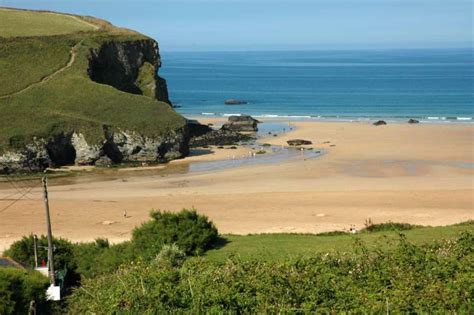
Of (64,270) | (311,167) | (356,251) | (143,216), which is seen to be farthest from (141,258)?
(311,167)

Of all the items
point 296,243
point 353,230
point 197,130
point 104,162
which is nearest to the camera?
point 296,243

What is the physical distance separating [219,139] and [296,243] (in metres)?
45.0

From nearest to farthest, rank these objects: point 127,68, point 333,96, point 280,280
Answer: point 280,280 < point 127,68 < point 333,96

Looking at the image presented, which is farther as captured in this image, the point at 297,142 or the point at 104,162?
the point at 297,142

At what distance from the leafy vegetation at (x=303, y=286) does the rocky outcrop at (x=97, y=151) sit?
3587cm

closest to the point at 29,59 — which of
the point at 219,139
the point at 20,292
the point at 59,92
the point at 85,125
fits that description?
the point at 59,92

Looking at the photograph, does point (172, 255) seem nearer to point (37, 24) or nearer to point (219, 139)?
point (219, 139)

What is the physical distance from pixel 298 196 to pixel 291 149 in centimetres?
1975

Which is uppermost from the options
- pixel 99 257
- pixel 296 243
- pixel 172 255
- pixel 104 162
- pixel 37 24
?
pixel 37 24

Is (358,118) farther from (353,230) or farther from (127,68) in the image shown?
(353,230)

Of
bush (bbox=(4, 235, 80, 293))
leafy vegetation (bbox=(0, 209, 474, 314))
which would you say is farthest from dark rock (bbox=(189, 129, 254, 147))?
leafy vegetation (bbox=(0, 209, 474, 314))

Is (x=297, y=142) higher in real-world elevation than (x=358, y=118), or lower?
lower

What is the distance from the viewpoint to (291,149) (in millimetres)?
62812

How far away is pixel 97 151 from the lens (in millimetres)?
56656
